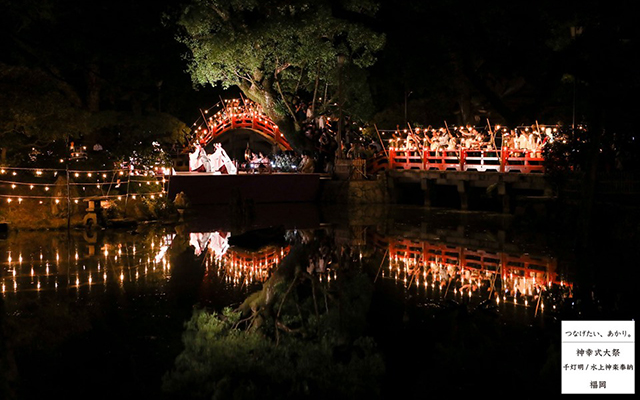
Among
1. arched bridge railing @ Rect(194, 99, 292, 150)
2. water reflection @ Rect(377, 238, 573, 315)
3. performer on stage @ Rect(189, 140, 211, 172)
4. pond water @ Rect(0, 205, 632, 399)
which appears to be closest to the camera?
pond water @ Rect(0, 205, 632, 399)

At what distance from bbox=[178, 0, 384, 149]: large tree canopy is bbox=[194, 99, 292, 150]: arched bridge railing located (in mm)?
3062

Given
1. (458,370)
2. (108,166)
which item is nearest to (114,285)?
(458,370)

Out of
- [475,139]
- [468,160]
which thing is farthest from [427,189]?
[475,139]

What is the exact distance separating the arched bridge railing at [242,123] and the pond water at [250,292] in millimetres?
12902

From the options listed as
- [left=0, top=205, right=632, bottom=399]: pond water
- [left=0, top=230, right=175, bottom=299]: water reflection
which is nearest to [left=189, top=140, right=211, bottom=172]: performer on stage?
[left=0, top=205, right=632, bottom=399]: pond water

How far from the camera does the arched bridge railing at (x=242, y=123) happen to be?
1243 inches

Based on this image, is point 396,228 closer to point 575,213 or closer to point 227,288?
point 575,213

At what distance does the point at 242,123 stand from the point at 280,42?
7.04m

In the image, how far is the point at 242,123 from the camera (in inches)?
1265

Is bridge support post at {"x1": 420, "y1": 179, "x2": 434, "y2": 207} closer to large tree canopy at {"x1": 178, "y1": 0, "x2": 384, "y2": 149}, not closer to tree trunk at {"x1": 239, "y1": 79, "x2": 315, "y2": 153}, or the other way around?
large tree canopy at {"x1": 178, "y1": 0, "x2": 384, "y2": 149}

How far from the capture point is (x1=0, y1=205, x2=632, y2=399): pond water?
7496mm

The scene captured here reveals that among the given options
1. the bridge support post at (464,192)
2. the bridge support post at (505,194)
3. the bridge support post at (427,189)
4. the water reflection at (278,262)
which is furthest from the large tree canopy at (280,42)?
the water reflection at (278,262)

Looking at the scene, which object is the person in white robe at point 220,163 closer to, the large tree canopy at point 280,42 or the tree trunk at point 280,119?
the large tree canopy at point 280,42

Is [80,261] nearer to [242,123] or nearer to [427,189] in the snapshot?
[427,189]
